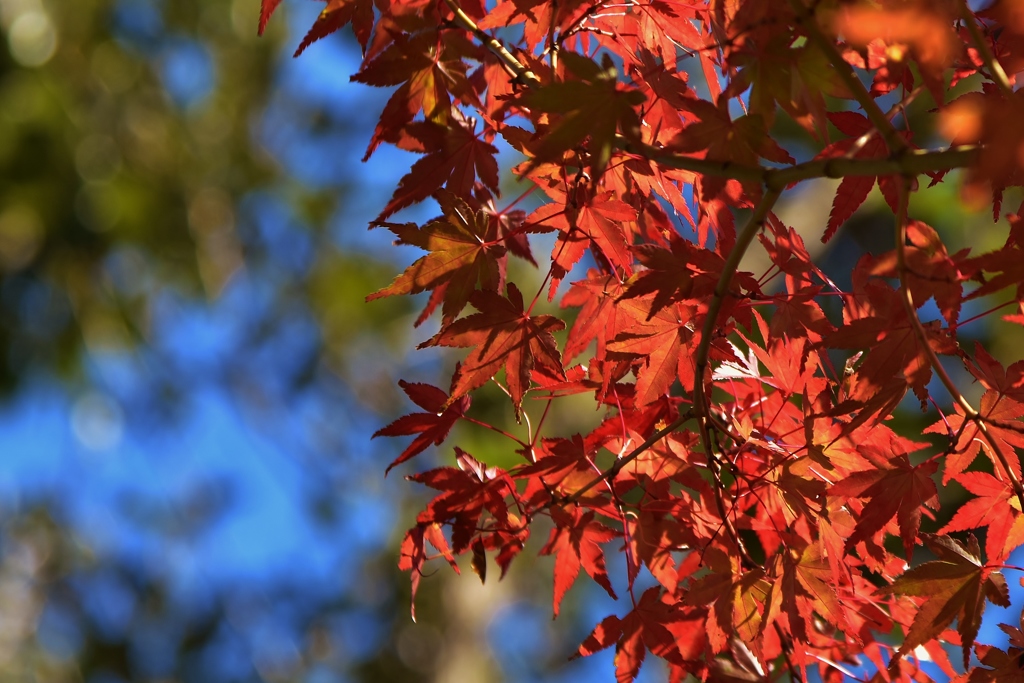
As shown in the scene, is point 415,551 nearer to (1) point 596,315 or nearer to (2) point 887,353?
(1) point 596,315

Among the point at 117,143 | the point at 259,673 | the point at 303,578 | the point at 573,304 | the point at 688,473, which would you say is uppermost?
the point at 117,143

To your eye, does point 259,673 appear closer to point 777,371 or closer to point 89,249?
point 89,249

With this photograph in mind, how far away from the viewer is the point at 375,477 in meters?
5.63

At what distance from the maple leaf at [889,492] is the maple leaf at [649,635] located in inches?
7.9

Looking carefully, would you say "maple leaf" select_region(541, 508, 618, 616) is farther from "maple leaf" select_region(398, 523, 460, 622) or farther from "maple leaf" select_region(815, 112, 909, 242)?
"maple leaf" select_region(815, 112, 909, 242)

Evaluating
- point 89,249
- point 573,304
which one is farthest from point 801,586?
point 89,249

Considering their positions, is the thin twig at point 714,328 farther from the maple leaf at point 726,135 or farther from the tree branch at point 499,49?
the tree branch at point 499,49

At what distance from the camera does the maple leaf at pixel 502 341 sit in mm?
759

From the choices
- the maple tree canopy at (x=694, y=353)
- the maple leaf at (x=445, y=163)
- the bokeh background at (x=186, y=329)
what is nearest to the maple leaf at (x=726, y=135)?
the maple tree canopy at (x=694, y=353)

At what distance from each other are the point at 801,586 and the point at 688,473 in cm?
15

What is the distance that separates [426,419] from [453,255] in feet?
0.55

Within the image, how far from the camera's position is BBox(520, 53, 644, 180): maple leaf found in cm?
59

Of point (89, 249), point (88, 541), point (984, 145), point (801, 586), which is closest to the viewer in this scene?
point (984, 145)

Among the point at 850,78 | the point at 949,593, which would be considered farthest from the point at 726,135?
the point at 949,593
